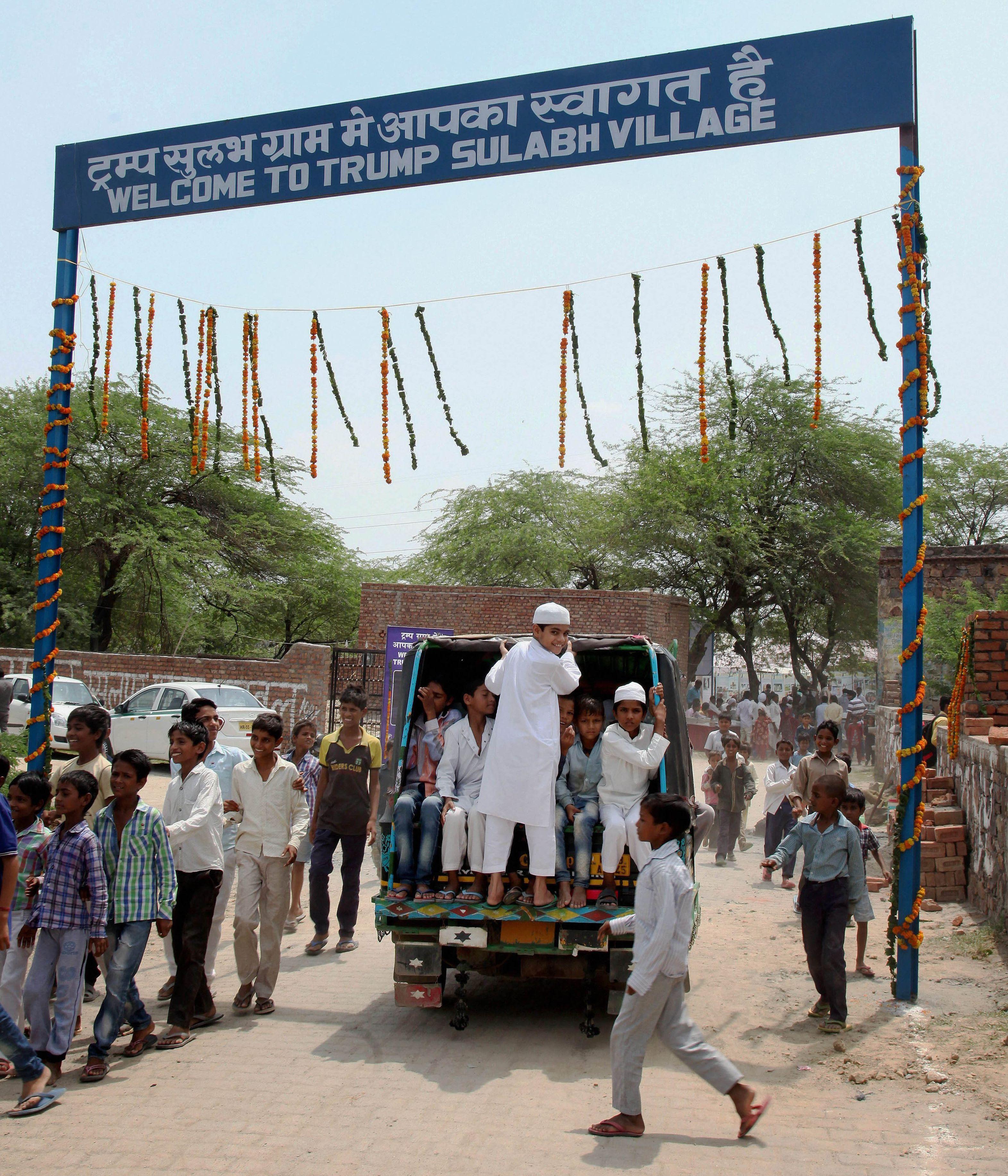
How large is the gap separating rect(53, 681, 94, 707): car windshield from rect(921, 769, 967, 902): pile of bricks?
15.6 meters

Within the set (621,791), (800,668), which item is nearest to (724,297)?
(621,791)

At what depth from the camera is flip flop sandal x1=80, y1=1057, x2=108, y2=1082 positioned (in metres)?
5.18

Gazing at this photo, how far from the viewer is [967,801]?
9664 mm

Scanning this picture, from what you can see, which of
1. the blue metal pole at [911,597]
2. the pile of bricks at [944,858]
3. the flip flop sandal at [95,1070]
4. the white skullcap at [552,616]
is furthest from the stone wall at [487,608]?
the flip flop sandal at [95,1070]

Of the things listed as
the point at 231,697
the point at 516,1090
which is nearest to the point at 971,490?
the point at 231,697

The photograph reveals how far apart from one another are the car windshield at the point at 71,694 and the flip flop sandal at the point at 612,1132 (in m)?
17.5

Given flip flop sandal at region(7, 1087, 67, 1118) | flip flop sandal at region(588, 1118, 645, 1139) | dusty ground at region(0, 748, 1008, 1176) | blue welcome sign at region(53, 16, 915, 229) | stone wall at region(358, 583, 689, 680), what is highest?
blue welcome sign at region(53, 16, 915, 229)

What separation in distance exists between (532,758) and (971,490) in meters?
34.5

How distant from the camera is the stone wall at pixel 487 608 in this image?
24.9 meters

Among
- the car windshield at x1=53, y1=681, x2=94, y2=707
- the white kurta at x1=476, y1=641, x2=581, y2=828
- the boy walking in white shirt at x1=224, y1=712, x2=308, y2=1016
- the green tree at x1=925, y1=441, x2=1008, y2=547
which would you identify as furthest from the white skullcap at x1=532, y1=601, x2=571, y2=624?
the green tree at x1=925, y1=441, x2=1008, y2=547

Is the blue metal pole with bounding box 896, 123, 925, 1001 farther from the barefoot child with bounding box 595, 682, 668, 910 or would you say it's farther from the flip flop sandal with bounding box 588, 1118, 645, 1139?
the flip flop sandal with bounding box 588, 1118, 645, 1139

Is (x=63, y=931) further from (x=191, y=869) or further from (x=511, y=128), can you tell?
(x=511, y=128)

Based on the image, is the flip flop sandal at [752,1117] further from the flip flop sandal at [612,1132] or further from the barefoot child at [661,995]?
the flip flop sandal at [612,1132]

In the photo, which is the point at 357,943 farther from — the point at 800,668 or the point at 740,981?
the point at 800,668
